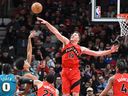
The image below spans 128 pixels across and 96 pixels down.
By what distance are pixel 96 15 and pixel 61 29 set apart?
4592 millimetres

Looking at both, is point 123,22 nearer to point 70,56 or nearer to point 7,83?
point 70,56

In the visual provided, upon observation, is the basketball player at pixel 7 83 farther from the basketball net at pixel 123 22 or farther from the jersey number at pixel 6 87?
the basketball net at pixel 123 22

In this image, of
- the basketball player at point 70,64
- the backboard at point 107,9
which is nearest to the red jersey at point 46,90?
the basketball player at point 70,64

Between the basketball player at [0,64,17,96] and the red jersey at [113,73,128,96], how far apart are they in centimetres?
199

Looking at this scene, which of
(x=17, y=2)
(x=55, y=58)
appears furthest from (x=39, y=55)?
(x=17, y=2)

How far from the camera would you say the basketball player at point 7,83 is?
1021 centimetres

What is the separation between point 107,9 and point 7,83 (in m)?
6.25

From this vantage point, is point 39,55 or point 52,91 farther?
point 39,55

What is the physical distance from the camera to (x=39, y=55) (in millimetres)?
17703

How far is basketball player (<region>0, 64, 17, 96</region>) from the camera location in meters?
10.2

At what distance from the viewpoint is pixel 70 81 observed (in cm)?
1221

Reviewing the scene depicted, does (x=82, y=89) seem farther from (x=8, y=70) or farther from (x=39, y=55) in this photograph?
(x=8, y=70)

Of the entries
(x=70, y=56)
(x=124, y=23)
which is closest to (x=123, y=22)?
(x=124, y=23)

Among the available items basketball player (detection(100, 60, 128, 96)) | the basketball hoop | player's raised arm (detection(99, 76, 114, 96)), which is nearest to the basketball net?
the basketball hoop
